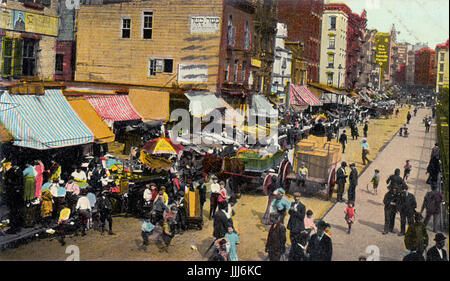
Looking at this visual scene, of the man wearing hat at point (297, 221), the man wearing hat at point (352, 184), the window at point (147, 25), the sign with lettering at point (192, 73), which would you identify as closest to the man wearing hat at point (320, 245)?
the man wearing hat at point (297, 221)

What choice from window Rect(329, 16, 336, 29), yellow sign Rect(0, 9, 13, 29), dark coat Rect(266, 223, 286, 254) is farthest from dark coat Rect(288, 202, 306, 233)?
Answer: window Rect(329, 16, 336, 29)

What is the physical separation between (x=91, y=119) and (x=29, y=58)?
3.98 metres

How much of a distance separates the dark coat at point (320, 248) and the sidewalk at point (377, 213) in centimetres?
148

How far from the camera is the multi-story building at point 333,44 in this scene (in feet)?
98.1

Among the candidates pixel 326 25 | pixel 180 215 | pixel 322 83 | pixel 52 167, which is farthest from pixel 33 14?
pixel 322 83

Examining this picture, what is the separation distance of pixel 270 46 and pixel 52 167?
2066cm

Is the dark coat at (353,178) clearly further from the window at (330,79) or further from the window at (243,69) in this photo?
the window at (330,79)

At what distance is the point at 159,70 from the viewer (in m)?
24.7

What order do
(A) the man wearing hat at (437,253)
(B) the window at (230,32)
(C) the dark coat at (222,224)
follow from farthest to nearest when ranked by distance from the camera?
(B) the window at (230,32) → (C) the dark coat at (222,224) → (A) the man wearing hat at (437,253)

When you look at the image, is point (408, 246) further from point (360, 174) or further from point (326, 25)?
point (326, 25)

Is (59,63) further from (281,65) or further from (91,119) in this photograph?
(281,65)

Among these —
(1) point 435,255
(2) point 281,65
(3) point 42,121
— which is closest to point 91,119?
(3) point 42,121

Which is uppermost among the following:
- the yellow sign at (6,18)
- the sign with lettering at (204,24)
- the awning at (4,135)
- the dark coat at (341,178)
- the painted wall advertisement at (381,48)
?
the painted wall advertisement at (381,48)

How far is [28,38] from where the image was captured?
62.1ft
